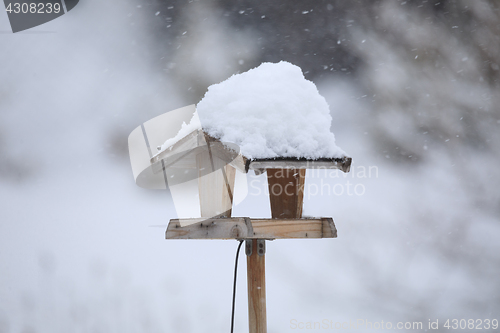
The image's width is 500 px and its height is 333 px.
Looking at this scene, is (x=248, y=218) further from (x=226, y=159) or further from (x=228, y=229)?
(x=226, y=159)

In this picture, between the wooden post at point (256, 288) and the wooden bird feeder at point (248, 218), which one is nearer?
the wooden bird feeder at point (248, 218)

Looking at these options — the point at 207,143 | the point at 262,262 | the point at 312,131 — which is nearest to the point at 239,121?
the point at 207,143

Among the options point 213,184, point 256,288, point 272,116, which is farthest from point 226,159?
point 256,288

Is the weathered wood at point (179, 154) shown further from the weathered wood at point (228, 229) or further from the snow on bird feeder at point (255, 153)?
the weathered wood at point (228, 229)

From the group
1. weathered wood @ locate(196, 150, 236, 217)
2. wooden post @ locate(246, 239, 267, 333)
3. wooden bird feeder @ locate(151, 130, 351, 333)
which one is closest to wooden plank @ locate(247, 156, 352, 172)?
wooden bird feeder @ locate(151, 130, 351, 333)

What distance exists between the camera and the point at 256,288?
1228 mm

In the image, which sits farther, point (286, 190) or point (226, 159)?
point (286, 190)

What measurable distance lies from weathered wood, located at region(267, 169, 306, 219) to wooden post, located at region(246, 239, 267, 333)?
0.49 ft

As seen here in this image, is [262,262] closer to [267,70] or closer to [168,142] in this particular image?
[168,142]

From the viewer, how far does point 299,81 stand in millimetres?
1174

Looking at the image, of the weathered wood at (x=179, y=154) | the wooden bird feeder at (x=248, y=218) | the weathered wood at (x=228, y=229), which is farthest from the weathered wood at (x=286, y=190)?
the weathered wood at (x=179, y=154)

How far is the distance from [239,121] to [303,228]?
424 millimetres

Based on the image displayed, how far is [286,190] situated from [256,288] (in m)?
0.38

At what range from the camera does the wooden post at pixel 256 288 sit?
1.22 m
